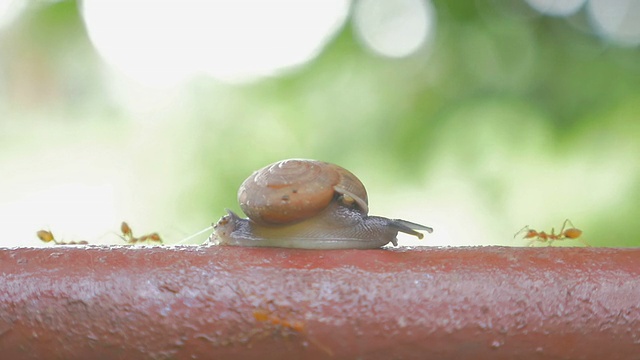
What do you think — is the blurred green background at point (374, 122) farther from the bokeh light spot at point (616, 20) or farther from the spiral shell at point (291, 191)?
the spiral shell at point (291, 191)

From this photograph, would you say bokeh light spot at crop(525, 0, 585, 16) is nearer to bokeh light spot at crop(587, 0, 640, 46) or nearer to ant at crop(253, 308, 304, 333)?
bokeh light spot at crop(587, 0, 640, 46)

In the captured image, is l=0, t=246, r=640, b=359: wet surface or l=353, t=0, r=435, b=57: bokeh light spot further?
l=353, t=0, r=435, b=57: bokeh light spot

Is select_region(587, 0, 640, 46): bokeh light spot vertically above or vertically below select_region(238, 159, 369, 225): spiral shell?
above

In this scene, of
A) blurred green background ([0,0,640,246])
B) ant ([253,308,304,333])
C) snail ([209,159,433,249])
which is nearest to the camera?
ant ([253,308,304,333])

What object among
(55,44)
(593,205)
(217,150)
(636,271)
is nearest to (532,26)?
(593,205)

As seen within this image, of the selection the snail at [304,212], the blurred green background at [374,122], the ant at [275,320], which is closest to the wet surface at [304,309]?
the ant at [275,320]

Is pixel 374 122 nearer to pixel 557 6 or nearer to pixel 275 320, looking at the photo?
pixel 557 6

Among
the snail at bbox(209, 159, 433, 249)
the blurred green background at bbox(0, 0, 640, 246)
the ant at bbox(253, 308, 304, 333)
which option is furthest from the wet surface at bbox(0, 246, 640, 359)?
the blurred green background at bbox(0, 0, 640, 246)

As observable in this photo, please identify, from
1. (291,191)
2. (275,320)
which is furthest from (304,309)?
(291,191)

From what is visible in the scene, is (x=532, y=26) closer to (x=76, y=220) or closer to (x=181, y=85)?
(x=181, y=85)
